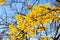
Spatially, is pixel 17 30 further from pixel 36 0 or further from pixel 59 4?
pixel 59 4

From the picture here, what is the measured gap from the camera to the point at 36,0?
6.56 meters

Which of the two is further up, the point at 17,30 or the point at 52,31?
the point at 17,30

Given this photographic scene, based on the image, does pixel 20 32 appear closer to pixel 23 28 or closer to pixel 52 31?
pixel 23 28

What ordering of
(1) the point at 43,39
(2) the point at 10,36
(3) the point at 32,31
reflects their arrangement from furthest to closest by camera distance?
(1) the point at 43,39 → (2) the point at 10,36 → (3) the point at 32,31

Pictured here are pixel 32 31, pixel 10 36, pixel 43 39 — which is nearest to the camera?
pixel 32 31

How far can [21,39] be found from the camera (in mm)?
6855

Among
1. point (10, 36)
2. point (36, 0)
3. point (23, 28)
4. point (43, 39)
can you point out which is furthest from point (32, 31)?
point (43, 39)

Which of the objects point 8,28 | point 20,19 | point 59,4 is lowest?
point 8,28

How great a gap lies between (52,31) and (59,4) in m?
9.19

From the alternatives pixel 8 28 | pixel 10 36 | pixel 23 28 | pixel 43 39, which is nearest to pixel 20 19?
pixel 23 28

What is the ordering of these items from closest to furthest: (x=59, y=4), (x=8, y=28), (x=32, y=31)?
(x=59, y=4) → (x=32, y=31) → (x=8, y=28)

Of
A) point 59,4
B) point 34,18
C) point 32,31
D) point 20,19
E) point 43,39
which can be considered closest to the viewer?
point 59,4

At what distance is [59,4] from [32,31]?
303 cm

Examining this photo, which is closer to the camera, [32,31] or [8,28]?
[32,31]
